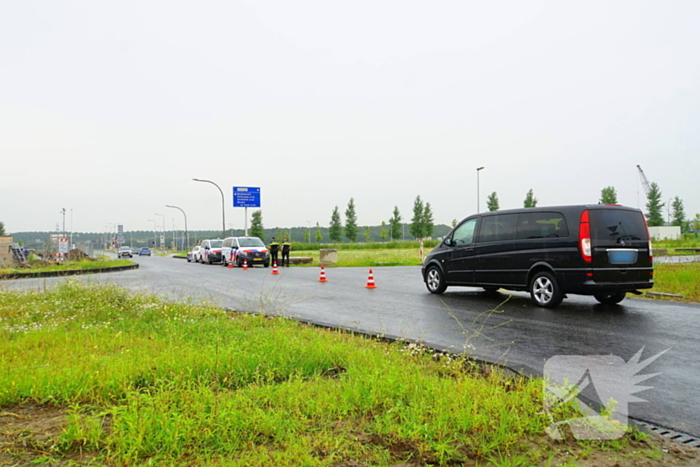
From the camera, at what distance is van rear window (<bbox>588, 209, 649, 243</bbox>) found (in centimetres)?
880

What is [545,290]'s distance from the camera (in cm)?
938

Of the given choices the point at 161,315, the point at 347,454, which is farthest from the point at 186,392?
the point at 161,315

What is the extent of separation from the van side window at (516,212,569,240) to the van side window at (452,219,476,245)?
4.28ft

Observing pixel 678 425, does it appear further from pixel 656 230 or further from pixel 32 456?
pixel 656 230

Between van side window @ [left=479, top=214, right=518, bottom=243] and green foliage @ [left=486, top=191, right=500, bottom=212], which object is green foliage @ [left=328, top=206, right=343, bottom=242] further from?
van side window @ [left=479, top=214, right=518, bottom=243]

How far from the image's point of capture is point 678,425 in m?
3.47

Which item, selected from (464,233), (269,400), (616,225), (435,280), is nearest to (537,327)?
(616,225)

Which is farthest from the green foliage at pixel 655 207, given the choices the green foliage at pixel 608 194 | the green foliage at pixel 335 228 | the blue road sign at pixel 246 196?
the blue road sign at pixel 246 196

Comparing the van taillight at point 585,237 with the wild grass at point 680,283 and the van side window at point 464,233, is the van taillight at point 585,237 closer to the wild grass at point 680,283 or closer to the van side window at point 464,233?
the van side window at point 464,233

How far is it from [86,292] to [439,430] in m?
8.47

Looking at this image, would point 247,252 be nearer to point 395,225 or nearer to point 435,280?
point 435,280

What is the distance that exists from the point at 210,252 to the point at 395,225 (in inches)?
3128

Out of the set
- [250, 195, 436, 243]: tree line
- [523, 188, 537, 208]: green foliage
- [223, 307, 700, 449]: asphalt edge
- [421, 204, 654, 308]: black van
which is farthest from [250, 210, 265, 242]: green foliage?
[223, 307, 700, 449]: asphalt edge

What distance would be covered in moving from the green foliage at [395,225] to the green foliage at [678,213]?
58.7m
